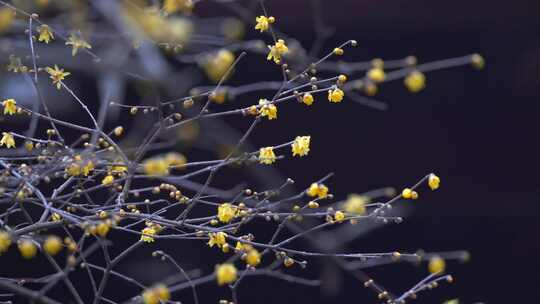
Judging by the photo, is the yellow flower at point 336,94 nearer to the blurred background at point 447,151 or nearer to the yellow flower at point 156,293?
the yellow flower at point 156,293

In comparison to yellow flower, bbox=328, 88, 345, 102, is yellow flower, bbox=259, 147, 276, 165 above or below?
below

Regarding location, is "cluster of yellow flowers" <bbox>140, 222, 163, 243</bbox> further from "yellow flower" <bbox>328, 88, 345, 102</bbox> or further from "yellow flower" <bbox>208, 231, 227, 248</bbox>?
"yellow flower" <bbox>328, 88, 345, 102</bbox>

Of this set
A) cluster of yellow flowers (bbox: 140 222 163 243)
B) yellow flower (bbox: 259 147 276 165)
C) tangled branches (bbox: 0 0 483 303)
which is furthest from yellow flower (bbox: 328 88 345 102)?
cluster of yellow flowers (bbox: 140 222 163 243)

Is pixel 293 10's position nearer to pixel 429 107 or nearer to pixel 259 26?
pixel 429 107

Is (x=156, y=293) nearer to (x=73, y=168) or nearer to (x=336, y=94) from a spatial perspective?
(x=73, y=168)

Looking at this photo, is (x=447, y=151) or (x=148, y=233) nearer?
(x=148, y=233)

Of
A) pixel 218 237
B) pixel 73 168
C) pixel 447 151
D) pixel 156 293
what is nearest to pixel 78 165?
pixel 73 168

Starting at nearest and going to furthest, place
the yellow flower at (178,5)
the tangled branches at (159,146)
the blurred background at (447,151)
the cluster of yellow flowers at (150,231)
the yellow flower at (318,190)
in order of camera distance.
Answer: the tangled branches at (159,146) < the yellow flower at (178,5) < the yellow flower at (318,190) < the cluster of yellow flowers at (150,231) < the blurred background at (447,151)

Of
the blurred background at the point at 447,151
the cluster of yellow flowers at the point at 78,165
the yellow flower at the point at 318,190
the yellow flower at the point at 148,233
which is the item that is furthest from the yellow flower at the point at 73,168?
the blurred background at the point at 447,151

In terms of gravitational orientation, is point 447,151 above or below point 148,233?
above
